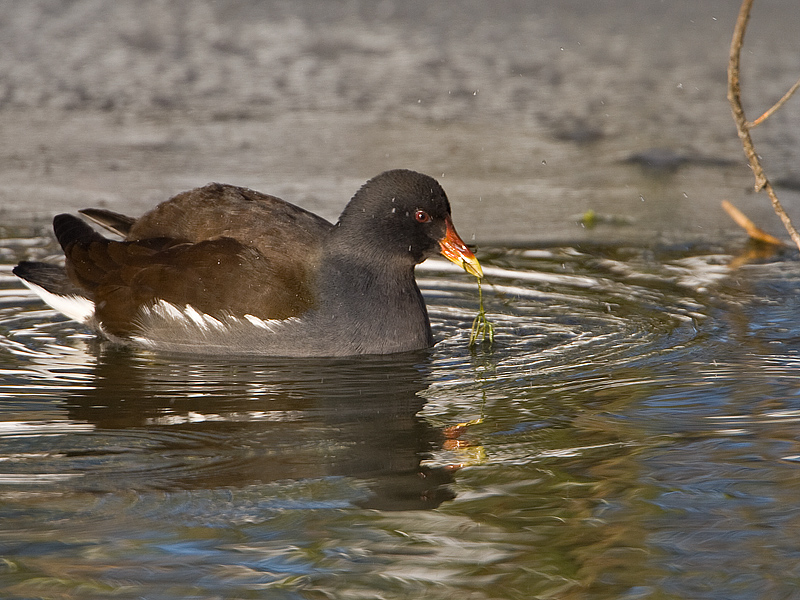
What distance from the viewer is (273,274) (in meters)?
5.60

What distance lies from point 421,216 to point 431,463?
1.87 m

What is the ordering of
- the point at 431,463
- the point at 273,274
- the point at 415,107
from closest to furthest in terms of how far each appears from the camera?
the point at 431,463
the point at 273,274
the point at 415,107

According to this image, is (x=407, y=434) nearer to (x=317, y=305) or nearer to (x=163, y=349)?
(x=317, y=305)

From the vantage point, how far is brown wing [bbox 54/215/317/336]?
557 cm

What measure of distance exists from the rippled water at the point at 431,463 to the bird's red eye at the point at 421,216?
607mm

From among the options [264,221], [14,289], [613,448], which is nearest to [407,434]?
[613,448]

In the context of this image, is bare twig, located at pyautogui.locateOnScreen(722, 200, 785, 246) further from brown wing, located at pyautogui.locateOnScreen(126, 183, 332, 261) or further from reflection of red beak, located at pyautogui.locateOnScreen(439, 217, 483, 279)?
brown wing, located at pyautogui.locateOnScreen(126, 183, 332, 261)

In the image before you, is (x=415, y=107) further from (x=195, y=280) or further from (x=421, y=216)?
(x=195, y=280)

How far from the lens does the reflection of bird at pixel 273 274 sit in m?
5.57

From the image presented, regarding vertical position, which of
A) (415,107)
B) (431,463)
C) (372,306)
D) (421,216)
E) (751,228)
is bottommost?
(431,463)

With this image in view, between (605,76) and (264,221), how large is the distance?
6.93 m

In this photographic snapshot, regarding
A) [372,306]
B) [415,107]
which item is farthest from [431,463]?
[415,107]

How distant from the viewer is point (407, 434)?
4457 millimetres

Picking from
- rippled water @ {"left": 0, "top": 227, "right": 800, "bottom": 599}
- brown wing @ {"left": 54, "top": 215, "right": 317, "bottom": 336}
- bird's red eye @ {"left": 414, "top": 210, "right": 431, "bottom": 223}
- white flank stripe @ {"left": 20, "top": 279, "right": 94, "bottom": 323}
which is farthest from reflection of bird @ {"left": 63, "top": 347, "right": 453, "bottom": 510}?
bird's red eye @ {"left": 414, "top": 210, "right": 431, "bottom": 223}
